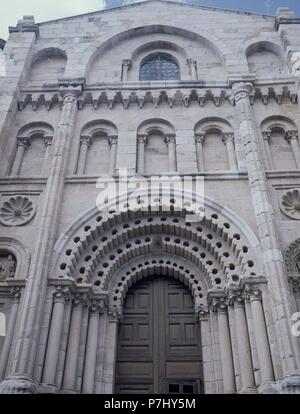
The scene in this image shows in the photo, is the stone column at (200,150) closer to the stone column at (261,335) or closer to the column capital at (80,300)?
the stone column at (261,335)

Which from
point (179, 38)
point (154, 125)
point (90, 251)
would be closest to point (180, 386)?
point (90, 251)

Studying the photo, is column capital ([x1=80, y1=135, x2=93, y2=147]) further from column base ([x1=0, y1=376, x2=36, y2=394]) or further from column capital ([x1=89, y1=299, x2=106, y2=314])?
column base ([x1=0, y1=376, x2=36, y2=394])

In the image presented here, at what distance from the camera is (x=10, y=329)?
9.62m

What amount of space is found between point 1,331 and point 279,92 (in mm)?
10002

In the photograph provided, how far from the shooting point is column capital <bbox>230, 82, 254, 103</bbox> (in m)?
13.5

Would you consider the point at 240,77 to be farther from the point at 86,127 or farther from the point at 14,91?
the point at 14,91

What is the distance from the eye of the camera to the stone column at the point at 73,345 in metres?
9.24

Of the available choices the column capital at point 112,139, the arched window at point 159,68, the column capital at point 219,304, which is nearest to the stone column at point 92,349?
the column capital at point 219,304

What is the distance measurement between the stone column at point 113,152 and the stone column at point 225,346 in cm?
446

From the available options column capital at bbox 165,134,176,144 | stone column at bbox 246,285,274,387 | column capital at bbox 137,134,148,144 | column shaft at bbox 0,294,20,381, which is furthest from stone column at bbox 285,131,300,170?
column shaft at bbox 0,294,20,381

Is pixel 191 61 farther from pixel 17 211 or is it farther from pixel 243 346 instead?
pixel 243 346

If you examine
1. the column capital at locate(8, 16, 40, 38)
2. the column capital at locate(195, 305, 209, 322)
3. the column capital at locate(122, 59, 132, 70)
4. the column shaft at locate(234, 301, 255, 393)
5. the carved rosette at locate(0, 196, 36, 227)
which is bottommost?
the column shaft at locate(234, 301, 255, 393)

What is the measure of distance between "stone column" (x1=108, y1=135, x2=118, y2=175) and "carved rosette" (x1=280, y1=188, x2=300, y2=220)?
14.6 ft

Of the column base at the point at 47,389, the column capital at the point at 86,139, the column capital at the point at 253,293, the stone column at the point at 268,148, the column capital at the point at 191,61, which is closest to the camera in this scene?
the column base at the point at 47,389
